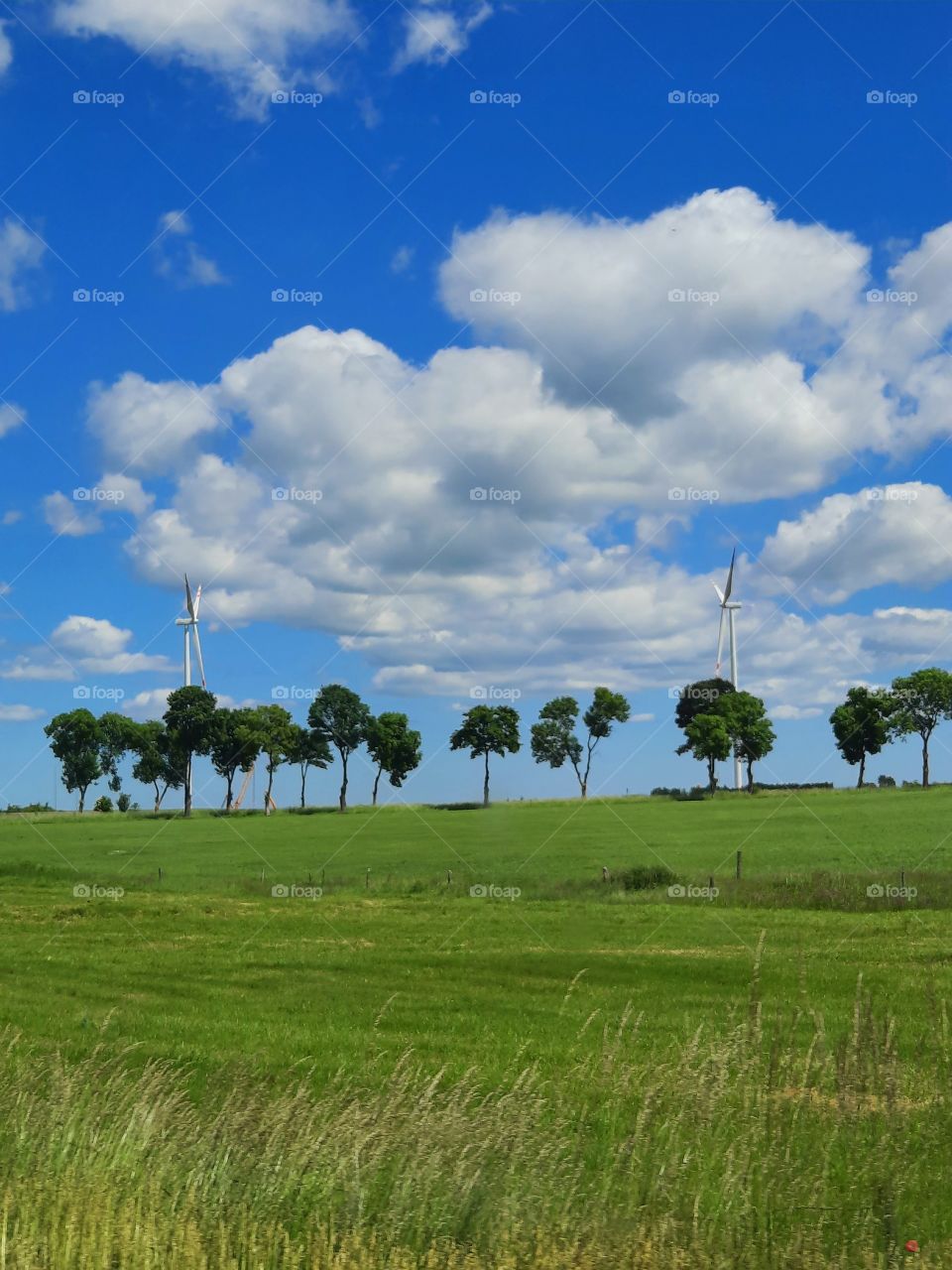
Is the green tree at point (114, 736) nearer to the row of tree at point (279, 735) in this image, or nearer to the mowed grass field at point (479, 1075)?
the row of tree at point (279, 735)

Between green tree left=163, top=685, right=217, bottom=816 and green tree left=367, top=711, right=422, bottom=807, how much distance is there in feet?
54.3

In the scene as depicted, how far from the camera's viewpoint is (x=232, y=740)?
12650 cm

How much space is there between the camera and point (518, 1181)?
313 inches

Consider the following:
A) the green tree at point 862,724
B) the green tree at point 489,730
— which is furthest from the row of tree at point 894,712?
the green tree at point 489,730

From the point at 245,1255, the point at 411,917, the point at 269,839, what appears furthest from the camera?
the point at 269,839

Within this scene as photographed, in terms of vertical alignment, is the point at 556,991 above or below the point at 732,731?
below

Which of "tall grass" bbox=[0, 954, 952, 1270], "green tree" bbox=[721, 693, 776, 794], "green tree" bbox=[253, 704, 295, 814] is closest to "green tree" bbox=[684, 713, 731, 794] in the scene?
"green tree" bbox=[721, 693, 776, 794]

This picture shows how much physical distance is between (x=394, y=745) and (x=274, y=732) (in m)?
12.6

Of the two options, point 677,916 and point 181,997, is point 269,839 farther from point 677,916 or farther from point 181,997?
point 181,997

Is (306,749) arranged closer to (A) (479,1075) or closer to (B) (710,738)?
(B) (710,738)

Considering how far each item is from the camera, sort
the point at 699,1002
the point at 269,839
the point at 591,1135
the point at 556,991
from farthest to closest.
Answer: the point at 269,839 < the point at 556,991 < the point at 699,1002 < the point at 591,1135

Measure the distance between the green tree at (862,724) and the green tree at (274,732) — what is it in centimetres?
6410

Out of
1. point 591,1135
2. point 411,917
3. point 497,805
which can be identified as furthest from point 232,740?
point 591,1135

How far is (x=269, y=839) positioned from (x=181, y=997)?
236 feet
